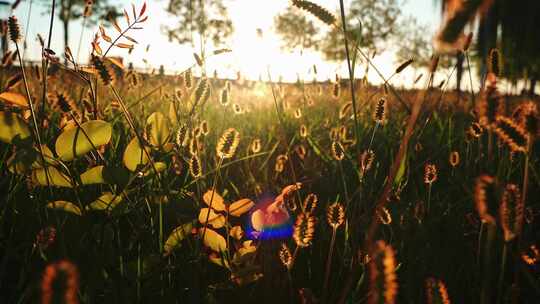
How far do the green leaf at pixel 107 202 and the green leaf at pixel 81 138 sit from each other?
0.10 meters

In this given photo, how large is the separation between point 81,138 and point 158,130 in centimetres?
19

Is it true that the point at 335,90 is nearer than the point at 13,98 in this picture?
No

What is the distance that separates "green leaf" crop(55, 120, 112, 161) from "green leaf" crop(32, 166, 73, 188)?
4 cm

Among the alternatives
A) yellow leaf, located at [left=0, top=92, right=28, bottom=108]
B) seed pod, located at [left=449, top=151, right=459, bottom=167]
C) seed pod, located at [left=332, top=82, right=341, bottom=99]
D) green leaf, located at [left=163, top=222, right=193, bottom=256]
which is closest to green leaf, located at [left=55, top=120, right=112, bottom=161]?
yellow leaf, located at [left=0, top=92, right=28, bottom=108]

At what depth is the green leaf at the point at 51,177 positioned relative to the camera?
2.68ft

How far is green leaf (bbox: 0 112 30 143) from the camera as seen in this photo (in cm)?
77

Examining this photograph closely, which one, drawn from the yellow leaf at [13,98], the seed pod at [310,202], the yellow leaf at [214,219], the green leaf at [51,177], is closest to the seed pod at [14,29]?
the yellow leaf at [13,98]

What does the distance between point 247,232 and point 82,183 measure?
42 cm

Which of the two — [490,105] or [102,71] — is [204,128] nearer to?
[102,71]

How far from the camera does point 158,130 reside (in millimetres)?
991

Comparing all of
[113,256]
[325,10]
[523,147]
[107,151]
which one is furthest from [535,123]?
[107,151]

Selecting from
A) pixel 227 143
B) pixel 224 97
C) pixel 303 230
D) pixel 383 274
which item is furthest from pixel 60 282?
pixel 224 97

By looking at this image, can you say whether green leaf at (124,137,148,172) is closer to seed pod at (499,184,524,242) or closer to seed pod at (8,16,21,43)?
seed pod at (8,16,21,43)

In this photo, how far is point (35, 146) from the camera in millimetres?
813
